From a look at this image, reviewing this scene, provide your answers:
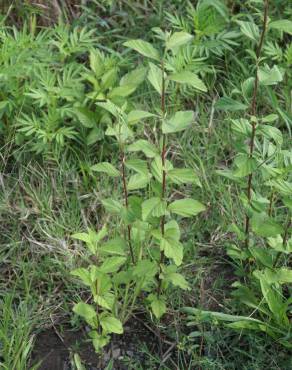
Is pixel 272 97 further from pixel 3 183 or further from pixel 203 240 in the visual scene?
pixel 3 183

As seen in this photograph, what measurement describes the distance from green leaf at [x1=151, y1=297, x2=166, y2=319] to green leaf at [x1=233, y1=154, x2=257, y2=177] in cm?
48

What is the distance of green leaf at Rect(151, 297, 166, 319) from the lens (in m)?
2.22

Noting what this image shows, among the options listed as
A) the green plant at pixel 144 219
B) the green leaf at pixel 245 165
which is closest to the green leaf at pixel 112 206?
the green plant at pixel 144 219

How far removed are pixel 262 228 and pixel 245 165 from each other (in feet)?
0.68

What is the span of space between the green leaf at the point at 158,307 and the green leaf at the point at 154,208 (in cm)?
34

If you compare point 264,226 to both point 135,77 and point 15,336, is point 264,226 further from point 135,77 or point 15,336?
point 135,77

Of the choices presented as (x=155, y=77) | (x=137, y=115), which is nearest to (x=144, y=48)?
(x=155, y=77)

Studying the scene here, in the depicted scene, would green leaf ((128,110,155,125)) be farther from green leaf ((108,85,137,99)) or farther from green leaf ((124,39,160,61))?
green leaf ((108,85,137,99))

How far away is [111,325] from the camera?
Result: 2.13 metres

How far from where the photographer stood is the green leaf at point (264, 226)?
2148 mm

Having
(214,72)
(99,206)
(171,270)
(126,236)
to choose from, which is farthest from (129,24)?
(171,270)

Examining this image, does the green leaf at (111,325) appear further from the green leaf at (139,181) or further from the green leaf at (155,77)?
the green leaf at (155,77)

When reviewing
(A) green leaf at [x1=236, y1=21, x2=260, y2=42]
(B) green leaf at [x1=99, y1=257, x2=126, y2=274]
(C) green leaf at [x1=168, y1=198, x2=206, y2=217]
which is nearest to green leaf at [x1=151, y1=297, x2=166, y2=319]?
(B) green leaf at [x1=99, y1=257, x2=126, y2=274]

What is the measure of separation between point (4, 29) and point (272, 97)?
3.85 feet
